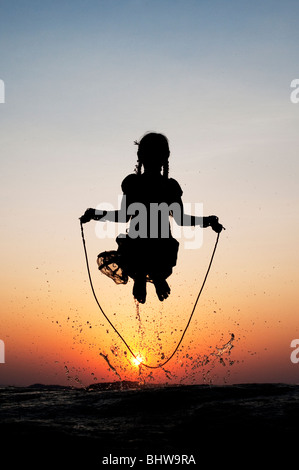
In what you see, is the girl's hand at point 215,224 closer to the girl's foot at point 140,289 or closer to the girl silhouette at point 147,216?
the girl silhouette at point 147,216

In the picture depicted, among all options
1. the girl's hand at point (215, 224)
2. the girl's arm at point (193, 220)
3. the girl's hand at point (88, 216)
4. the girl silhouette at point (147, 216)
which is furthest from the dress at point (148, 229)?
the girl's hand at point (215, 224)

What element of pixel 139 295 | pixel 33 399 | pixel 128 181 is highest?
pixel 128 181

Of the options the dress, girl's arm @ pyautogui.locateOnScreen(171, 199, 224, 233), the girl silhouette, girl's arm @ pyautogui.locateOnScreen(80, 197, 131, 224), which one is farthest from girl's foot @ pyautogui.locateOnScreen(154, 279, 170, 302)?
girl's arm @ pyautogui.locateOnScreen(80, 197, 131, 224)

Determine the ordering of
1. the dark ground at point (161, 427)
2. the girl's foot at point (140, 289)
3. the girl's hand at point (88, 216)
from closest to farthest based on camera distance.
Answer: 1. the dark ground at point (161, 427)
2. the girl's hand at point (88, 216)
3. the girl's foot at point (140, 289)

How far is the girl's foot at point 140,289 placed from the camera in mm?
9062

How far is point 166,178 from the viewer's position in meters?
9.05

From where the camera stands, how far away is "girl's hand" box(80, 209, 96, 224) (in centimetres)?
892

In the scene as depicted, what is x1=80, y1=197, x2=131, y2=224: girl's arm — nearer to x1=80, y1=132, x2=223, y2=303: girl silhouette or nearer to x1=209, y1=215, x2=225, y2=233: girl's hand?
x1=80, y1=132, x2=223, y2=303: girl silhouette

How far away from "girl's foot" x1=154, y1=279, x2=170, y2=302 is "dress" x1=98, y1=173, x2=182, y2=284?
0.25 meters

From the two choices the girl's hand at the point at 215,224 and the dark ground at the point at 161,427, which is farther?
the girl's hand at the point at 215,224

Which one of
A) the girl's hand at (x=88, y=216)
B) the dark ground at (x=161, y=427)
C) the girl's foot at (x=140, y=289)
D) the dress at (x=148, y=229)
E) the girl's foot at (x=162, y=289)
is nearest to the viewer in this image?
the dark ground at (x=161, y=427)
